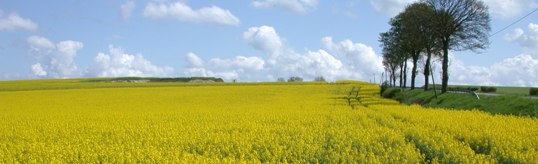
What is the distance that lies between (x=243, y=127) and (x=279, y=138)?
10.6 feet

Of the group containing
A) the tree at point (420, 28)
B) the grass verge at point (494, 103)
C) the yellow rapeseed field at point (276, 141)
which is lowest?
the yellow rapeseed field at point (276, 141)

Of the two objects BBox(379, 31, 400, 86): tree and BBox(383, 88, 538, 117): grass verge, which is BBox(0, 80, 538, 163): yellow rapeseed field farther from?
BBox(379, 31, 400, 86): tree

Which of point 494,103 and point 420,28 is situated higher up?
point 420,28

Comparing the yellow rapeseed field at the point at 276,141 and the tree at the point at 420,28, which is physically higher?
the tree at the point at 420,28

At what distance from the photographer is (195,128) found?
18312 mm

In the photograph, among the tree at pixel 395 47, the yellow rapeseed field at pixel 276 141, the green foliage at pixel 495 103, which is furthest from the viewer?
the tree at pixel 395 47

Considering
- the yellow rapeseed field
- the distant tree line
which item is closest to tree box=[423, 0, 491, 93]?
the distant tree line

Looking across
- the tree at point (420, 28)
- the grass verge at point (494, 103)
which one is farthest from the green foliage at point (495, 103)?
the tree at point (420, 28)

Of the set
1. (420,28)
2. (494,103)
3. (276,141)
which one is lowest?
(276,141)

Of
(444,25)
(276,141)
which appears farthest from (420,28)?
(276,141)

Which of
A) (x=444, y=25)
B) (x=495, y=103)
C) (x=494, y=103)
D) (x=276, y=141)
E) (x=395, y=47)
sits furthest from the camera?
(x=395, y=47)

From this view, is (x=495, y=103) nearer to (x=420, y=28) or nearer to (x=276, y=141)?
(x=276, y=141)

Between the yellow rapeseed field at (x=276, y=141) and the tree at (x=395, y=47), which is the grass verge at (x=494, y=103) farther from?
the tree at (x=395, y=47)

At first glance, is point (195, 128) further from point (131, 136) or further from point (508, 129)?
point (508, 129)
